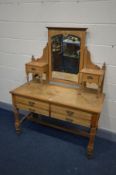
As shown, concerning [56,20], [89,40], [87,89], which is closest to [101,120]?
[87,89]

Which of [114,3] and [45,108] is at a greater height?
[114,3]

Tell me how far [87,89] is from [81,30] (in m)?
0.70

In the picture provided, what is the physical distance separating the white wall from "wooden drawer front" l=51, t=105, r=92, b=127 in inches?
19.1

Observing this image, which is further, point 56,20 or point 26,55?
point 26,55

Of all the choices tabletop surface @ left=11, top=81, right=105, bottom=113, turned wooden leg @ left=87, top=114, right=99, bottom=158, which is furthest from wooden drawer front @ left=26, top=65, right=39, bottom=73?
turned wooden leg @ left=87, top=114, right=99, bottom=158

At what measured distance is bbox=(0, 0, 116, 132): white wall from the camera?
1.85 meters

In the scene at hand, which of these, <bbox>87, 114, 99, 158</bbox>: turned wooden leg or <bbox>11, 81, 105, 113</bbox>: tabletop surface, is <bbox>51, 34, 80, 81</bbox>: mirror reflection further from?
<bbox>87, 114, 99, 158</bbox>: turned wooden leg

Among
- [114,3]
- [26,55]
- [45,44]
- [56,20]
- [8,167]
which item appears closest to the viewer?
[114,3]

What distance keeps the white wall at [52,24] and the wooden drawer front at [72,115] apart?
485 millimetres

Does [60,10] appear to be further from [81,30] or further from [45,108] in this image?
[45,108]

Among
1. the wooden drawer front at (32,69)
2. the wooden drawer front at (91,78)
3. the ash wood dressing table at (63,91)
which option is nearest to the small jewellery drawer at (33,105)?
the ash wood dressing table at (63,91)

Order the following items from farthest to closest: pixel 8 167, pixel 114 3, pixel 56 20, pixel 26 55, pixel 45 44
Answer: pixel 26 55
pixel 45 44
pixel 56 20
pixel 8 167
pixel 114 3

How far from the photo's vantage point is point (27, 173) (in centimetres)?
182

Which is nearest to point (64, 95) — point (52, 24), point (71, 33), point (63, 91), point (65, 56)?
point (63, 91)
